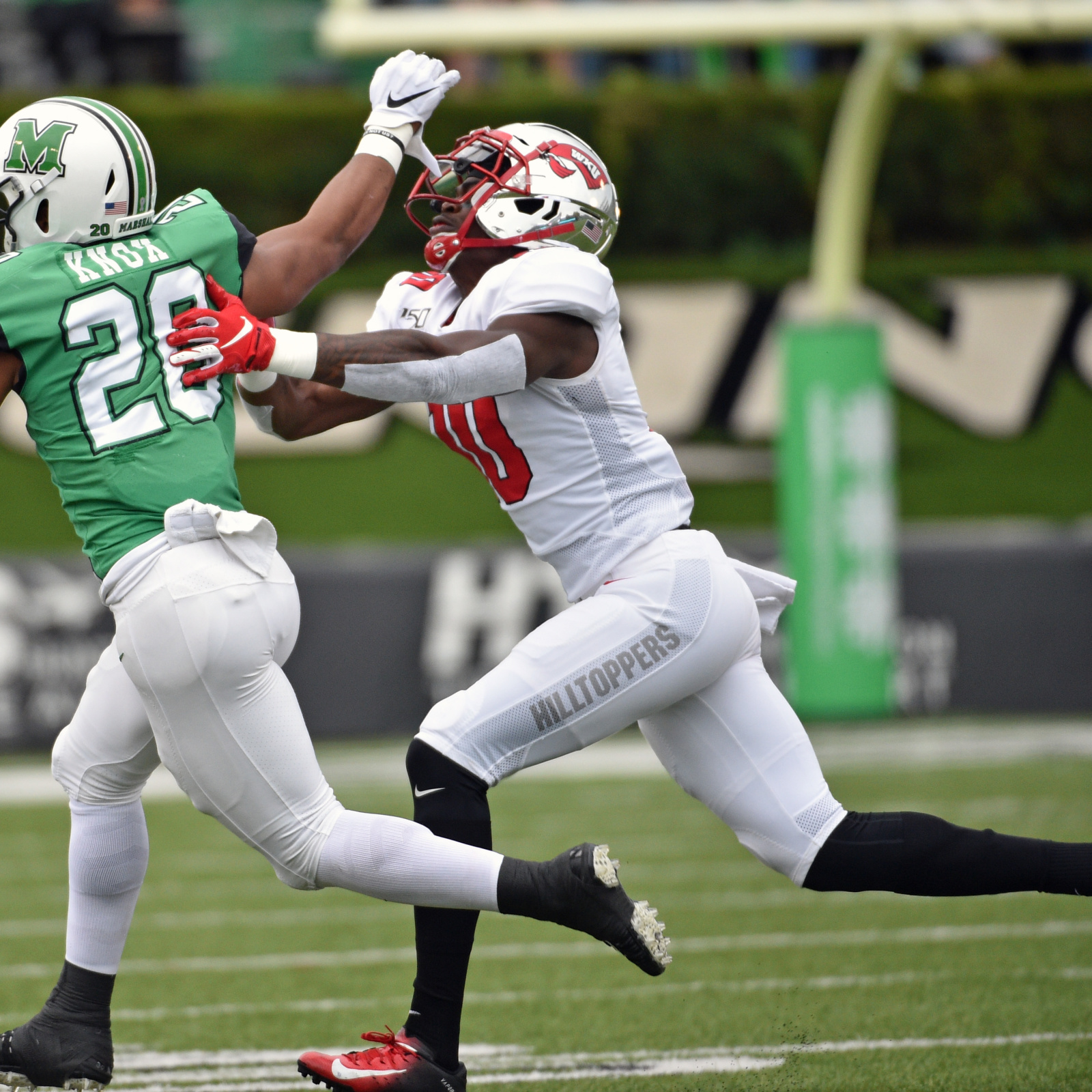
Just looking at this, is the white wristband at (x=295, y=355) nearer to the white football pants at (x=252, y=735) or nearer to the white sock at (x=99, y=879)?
the white football pants at (x=252, y=735)

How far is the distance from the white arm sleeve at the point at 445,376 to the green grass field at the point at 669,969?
1.37 m

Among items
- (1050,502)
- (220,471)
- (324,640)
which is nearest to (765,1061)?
(220,471)

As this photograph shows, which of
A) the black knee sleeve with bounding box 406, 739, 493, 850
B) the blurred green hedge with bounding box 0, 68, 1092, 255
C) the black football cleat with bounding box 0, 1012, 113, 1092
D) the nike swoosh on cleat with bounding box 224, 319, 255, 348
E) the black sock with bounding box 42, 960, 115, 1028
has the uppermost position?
the nike swoosh on cleat with bounding box 224, 319, 255, 348

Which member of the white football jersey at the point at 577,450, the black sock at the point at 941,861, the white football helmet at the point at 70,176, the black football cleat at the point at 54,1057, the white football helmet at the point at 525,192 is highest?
the white football helmet at the point at 70,176

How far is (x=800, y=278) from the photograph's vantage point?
1451cm

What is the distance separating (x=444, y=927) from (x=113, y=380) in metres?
1.13

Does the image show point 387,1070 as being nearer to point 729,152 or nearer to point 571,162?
point 571,162

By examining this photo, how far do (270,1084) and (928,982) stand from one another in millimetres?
1663

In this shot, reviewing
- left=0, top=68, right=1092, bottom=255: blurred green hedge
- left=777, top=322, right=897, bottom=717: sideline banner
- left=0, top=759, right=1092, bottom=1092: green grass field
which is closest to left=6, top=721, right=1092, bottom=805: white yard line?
left=777, top=322, right=897, bottom=717: sideline banner

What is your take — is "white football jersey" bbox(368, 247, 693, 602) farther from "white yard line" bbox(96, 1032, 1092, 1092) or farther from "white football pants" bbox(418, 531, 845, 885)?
"white yard line" bbox(96, 1032, 1092, 1092)

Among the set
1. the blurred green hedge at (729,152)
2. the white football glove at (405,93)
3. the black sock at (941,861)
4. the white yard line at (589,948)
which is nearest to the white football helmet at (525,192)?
the white football glove at (405,93)

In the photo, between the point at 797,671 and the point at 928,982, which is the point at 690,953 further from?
the point at 797,671

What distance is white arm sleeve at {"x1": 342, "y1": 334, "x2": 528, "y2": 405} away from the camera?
312cm

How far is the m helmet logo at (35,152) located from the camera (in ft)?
10.3
